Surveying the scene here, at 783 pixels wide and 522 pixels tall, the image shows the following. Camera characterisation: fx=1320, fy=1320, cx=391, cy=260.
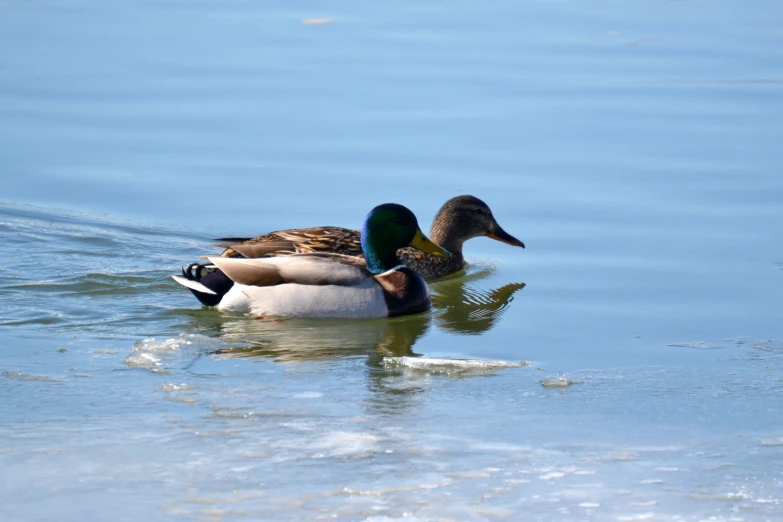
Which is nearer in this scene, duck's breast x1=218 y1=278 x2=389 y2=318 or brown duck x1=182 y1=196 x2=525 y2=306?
duck's breast x1=218 y1=278 x2=389 y2=318

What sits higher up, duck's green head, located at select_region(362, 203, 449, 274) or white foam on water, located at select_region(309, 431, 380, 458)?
duck's green head, located at select_region(362, 203, 449, 274)

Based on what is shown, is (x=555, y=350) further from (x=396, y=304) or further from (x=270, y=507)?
(x=270, y=507)

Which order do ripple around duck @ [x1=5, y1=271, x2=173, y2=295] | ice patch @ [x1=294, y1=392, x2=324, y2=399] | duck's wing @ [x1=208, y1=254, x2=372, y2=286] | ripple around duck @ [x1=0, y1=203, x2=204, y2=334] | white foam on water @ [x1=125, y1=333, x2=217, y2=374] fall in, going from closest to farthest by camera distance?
ice patch @ [x1=294, y1=392, x2=324, y2=399], white foam on water @ [x1=125, y1=333, x2=217, y2=374], ripple around duck @ [x1=0, y1=203, x2=204, y2=334], duck's wing @ [x1=208, y1=254, x2=372, y2=286], ripple around duck @ [x1=5, y1=271, x2=173, y2=295]

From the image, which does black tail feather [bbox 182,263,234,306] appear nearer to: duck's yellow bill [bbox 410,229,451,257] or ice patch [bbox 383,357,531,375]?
duck's yellow bill [bbox 410,229,451,257]

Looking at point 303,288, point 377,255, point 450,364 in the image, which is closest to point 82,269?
point 303,288

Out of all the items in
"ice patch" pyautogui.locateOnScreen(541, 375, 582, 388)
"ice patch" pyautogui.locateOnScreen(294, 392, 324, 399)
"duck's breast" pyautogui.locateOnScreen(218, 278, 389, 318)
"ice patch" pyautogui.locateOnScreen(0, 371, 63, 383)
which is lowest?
"ice patch" pyautogui.locateOnScreen(294, 392, 324, 399)

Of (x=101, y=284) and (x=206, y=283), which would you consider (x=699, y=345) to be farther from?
(x=101, y=284)

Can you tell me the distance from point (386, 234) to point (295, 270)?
0.75 m

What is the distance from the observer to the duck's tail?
9.03 metres

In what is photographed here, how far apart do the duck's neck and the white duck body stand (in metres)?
0.22

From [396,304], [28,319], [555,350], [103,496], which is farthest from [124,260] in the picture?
[103,496]

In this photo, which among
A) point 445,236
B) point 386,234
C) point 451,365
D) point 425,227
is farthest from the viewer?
point 425,227

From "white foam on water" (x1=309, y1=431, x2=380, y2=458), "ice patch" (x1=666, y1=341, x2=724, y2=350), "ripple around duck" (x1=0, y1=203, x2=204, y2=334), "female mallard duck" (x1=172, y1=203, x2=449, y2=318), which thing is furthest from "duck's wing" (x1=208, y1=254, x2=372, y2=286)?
"white foam on water" (x1=309, y1=431, x2=380, y2=458)

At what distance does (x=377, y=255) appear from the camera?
948 centimetres
